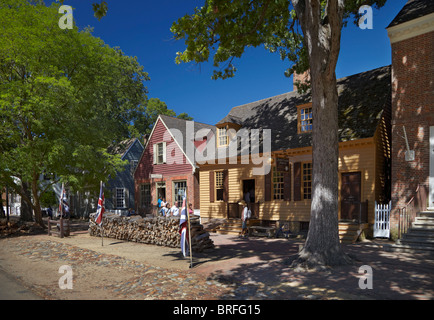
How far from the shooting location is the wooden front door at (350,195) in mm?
13867

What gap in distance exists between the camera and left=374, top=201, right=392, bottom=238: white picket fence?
42.1 feet

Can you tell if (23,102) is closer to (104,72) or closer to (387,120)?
(104,72)

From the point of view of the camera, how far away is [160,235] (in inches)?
508

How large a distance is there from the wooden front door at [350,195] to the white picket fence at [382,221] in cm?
81

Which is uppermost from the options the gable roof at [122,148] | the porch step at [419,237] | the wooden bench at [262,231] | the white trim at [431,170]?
the gable roof at [122,148]

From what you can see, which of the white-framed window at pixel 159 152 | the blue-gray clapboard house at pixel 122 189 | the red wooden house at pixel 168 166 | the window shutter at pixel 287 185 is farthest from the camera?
the blue-gray clapboard house at pixel 122 189

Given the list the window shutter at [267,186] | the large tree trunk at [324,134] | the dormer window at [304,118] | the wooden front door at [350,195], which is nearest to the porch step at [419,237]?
the wooden front door at [350,195]

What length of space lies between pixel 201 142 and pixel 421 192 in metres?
15.9

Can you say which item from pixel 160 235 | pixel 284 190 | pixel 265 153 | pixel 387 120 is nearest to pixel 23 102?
pixel 160 235

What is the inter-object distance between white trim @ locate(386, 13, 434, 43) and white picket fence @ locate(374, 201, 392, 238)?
700 centimetres

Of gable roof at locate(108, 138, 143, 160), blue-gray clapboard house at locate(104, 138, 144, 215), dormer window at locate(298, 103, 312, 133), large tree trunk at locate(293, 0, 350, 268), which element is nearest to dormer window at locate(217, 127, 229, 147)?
dormer window at locate(298, 103, 312, 133)

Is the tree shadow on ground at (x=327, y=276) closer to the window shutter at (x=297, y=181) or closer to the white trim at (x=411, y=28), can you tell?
the window shutter at (x=297, y=181)

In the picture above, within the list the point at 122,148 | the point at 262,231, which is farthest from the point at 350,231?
the point at 122,148

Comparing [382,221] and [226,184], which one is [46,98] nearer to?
[226,184]
